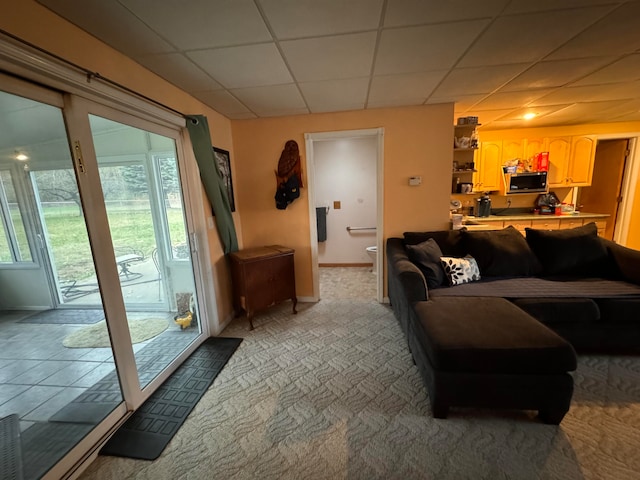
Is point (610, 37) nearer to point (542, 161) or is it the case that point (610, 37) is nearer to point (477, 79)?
point (477, 79)

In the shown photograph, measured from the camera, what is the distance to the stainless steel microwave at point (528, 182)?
3.92 metres

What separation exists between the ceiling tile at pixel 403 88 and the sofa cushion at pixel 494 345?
75.2 inches

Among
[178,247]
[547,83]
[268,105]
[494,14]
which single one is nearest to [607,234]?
[547,83]

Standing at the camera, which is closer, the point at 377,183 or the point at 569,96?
the point at 569,96

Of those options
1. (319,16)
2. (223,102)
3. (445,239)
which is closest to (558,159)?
(445,239)

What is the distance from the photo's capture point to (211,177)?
249 centimetres

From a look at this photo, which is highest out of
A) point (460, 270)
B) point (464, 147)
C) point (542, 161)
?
point (464, 147)

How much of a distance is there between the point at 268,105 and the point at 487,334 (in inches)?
107

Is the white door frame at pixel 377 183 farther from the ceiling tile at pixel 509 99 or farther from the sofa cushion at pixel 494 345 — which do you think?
the sofa cushion at pixel 494 345

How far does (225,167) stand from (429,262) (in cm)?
240

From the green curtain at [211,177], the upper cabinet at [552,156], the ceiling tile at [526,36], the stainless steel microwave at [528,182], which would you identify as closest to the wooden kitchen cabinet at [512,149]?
the upper cabinet at [552,156]

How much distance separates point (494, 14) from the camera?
1.39m

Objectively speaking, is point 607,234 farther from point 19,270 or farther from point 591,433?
point 19,270

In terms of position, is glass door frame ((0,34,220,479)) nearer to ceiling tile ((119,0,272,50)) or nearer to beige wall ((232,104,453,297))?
ceiling tile ((119,0,272,50))
